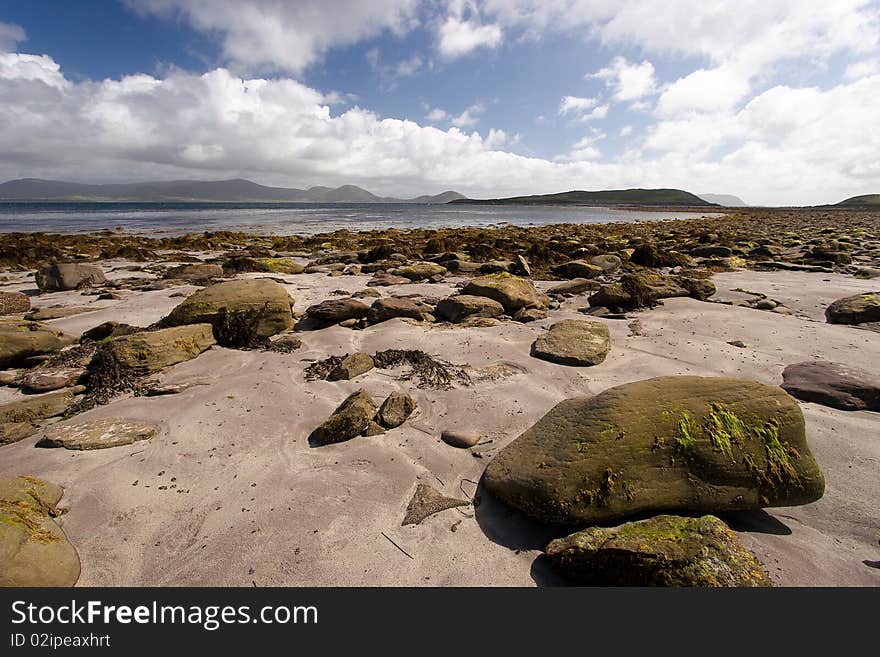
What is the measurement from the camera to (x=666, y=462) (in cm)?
260

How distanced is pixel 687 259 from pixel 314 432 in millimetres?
13531

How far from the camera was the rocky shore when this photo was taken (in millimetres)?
2291

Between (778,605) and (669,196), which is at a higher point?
(669,196)

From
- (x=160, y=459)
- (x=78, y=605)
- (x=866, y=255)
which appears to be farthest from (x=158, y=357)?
(x=866, y=255)

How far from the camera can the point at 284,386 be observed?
4.48 m

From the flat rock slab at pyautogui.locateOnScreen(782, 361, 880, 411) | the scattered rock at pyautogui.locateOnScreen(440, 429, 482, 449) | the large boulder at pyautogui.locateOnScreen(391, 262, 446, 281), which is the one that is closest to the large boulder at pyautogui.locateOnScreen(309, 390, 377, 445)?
the scattered rock at pyautogui.locateOnScreen(440, 429, 482, 449)

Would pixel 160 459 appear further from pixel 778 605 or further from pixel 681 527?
pixel 778 605

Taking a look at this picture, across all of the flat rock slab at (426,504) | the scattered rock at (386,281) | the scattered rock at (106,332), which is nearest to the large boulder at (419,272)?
the scattered rock at (386,281)

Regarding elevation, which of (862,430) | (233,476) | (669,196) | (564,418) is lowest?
(233,476)

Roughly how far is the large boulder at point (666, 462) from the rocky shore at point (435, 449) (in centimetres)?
1

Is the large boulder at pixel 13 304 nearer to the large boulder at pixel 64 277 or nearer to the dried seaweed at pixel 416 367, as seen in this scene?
the large boulder at pixel 64 277

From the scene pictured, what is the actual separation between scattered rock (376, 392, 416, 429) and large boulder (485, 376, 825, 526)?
1179mm

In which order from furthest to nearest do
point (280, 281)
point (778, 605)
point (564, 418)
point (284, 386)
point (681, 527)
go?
1. point (280, 281)
2. point (284, 386)
3. point (564, 418)
4. point (681, 527)
5. point (778, 605)

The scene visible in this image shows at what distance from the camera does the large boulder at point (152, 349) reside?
4566mm
